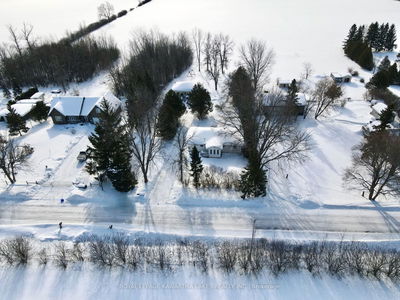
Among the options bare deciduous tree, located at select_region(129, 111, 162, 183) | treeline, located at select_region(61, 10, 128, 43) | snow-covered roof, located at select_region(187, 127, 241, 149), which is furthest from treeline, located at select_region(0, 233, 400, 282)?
treeline, located at select_region(61, 10, 128, 43)

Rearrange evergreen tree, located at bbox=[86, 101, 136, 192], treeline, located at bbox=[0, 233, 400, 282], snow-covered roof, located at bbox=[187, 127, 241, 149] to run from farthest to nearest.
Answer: snow-covered roof, located at bbox=[187, 127, 241, 149] < evergreen tree, located at bbox=[86, 101, 136, 192] < treeline, located at bbox=[0, 233, 400, 282]

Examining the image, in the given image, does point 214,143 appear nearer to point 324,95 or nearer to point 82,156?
point 82,156

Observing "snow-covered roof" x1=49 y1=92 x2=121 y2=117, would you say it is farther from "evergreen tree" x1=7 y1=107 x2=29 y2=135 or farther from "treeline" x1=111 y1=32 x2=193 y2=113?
"treeline" x1=111 y1=32 x2=193 y2=113

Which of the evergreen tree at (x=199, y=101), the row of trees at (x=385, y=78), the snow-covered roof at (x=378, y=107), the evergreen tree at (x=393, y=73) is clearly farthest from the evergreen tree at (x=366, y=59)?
the evergreen tree at (x=199, y=101)

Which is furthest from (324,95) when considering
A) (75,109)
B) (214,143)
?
(75,109)

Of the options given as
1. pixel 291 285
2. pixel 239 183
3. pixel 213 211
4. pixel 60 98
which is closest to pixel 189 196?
pixel 213 211

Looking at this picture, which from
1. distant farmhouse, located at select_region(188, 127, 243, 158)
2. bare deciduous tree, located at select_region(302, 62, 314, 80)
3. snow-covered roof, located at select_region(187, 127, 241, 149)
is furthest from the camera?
bare deciduous tree, located at select_region(302, 62, 314, 80)

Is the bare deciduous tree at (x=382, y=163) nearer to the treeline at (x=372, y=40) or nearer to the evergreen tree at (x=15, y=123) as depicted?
the evergreen tree at (x=15, y=123)

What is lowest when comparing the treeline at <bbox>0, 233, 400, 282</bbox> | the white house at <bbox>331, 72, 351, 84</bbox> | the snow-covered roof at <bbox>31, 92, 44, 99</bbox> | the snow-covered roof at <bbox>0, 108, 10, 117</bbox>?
the white house at <bbox>331, 72, 351, 84</bbox>
